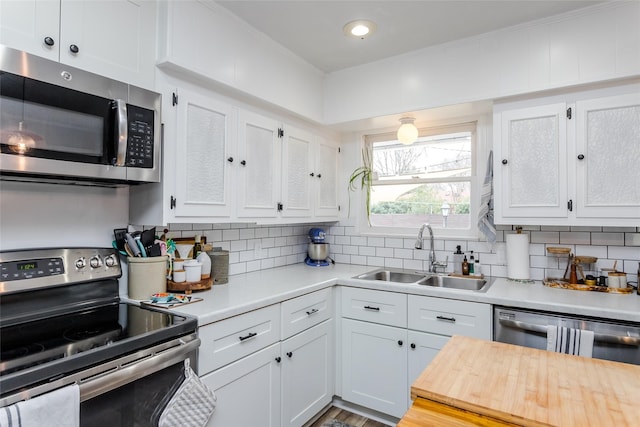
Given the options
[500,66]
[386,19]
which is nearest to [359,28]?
[386,19]

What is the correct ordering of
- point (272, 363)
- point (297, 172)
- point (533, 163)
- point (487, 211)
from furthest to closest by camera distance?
point (297, 172)
point (487, 211)
point (533, 163)
point (272, 363)

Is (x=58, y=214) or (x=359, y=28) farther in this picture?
(x=359, y=28)

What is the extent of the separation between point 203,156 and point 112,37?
0.66m

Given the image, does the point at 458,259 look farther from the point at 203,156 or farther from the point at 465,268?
the point at 203,156

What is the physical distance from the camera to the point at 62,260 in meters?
1.60

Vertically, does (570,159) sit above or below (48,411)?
above

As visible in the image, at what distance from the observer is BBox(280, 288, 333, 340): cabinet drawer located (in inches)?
80.7

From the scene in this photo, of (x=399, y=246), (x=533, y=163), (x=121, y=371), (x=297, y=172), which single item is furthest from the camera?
(x=399, y=246)

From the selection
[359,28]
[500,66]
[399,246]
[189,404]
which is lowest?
[189,404]

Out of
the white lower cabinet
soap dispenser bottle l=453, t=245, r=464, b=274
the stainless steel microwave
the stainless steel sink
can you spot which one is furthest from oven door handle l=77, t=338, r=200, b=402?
soap dispenser bottle l=453, t=245, r=464, b=274

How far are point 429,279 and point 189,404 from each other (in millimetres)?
1782

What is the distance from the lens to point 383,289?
7.65 feet

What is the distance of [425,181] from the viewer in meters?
3.01

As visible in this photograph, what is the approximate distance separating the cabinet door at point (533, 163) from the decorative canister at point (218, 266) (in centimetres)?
177
